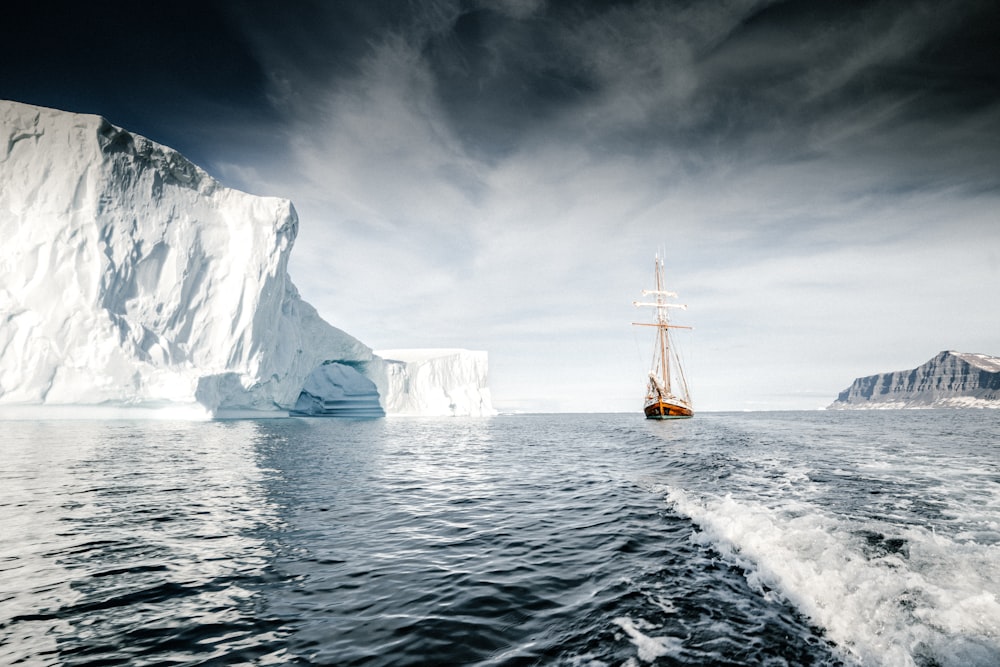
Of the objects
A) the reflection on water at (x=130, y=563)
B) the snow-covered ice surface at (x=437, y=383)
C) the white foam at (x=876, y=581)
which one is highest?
the snow-covered ice surface at (x=437, y=383)

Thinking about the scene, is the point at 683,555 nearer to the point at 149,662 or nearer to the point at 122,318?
the point at 149,662

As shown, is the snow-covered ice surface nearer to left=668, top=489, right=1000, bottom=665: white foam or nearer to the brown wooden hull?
the brown wooden hull

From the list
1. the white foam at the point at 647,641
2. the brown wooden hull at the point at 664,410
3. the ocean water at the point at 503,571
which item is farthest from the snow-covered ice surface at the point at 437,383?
the white foam at the point at 647,641

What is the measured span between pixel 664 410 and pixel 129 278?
64.6 meters

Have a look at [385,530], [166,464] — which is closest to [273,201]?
[166,464]

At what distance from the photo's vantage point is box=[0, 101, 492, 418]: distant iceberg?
1361 inches

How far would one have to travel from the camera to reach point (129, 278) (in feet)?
125

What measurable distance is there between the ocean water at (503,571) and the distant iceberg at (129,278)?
1198 inches

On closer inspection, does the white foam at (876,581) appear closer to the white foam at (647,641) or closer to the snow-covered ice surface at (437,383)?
the white foam at (647,641)

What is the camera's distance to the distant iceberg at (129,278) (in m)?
34.6

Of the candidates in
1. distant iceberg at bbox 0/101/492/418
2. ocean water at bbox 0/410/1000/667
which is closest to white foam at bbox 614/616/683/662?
ocean water at bbox 0/410/1000/667

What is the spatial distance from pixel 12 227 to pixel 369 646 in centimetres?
5064

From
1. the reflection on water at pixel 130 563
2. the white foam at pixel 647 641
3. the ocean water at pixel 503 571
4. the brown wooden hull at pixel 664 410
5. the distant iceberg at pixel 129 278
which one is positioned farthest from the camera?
the brown wooden hull at pixel 664 410

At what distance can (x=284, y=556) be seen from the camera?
668cm
